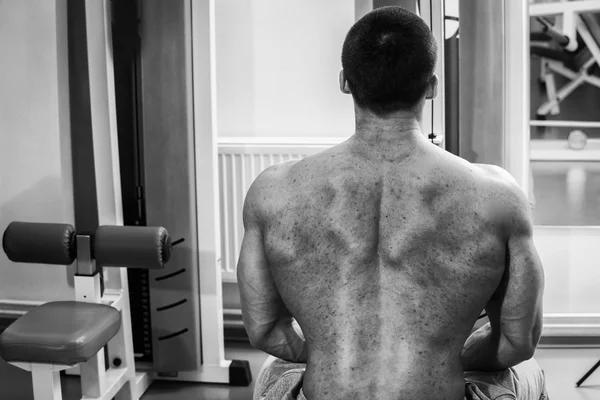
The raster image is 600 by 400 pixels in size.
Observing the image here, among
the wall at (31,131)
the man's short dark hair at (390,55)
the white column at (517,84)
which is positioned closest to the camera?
the man's short dark hair at (390,55)

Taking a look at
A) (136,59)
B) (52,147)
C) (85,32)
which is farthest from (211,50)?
(52,147)

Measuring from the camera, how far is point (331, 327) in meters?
1.30

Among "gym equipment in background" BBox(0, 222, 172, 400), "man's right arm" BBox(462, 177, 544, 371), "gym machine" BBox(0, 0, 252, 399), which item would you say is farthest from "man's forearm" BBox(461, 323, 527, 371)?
"gym machine" BBox(0, 0, 252, 399)

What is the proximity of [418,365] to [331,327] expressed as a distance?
0.53 feet

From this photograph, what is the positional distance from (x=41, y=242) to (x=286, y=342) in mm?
1565

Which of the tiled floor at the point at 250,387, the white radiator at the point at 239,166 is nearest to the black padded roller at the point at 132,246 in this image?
the tiled floor at the point at 250,387

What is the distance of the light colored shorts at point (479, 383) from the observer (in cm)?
139

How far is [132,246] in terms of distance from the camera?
2.67 metres

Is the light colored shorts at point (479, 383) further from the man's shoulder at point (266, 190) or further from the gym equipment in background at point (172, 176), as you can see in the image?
the gym equipment in background at point (172, 176)

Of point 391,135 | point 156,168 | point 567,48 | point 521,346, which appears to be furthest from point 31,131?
point 521,346

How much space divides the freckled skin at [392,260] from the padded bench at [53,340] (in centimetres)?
134

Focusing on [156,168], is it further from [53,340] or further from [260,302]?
[260,302]

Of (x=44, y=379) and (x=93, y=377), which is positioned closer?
(x=44, y=379)

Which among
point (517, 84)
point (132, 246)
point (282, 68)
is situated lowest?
Answer: point (132, 246)
